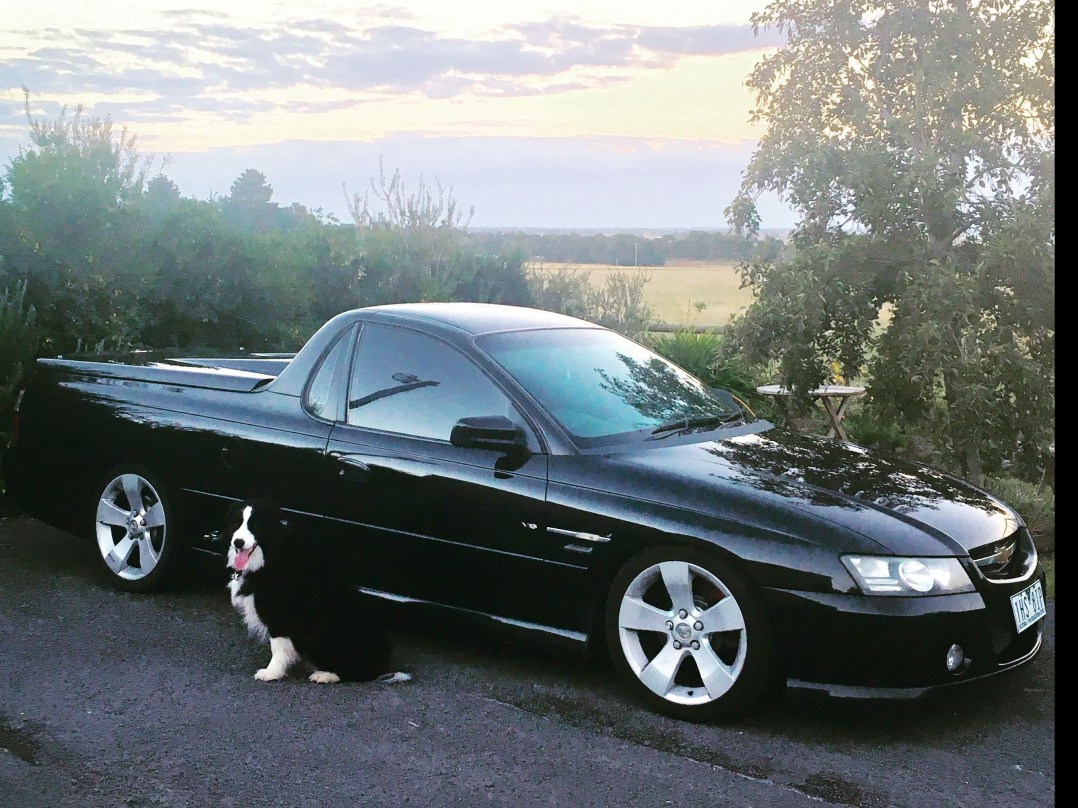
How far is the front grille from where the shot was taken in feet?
15.3

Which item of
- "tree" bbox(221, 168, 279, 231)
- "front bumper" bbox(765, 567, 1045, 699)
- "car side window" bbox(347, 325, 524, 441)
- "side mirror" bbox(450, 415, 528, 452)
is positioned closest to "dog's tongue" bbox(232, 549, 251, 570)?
"car side window" bbox(347, 325, 524, 441)

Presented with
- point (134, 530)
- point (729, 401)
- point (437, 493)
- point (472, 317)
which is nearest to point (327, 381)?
point (472, 317)

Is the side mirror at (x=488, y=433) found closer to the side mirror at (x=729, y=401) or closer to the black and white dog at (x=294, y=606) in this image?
the black and white dog at (x=294, y=606)

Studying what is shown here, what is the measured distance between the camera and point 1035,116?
977 centimetres

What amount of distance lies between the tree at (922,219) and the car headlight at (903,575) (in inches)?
176

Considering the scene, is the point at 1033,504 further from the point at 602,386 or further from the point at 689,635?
the point at 689,635

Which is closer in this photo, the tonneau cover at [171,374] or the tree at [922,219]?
the tonneau cover at [171,374]

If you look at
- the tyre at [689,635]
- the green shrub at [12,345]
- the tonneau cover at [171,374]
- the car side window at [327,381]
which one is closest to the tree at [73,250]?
the green shrub at [12,345]

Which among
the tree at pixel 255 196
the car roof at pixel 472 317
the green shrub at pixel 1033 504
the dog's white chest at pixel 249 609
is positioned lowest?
the green shrub at pixel 1033 504

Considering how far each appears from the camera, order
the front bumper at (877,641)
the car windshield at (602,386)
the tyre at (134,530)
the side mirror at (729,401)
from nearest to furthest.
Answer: the front bumper at (877,641) → the car windshield at (602,386) → the side mirror at (729,401) → the tyre at (134,530)

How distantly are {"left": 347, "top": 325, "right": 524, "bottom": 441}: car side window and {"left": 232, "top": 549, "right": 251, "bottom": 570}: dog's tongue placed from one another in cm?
88

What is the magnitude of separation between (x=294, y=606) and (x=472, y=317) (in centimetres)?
174

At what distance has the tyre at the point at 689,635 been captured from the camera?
177 inches
